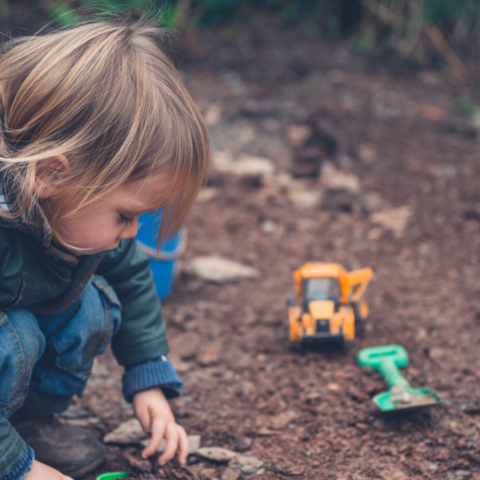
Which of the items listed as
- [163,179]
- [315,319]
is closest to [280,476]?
[315,319]

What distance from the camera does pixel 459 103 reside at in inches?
168

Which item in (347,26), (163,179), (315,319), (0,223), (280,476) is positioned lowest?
(280,476)

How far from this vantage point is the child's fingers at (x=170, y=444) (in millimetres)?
1325

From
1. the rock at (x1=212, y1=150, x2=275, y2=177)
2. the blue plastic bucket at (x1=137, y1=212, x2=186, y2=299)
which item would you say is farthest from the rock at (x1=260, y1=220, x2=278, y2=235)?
the blue plastic bucket at (x1=137, y1=212, x2=186, y2=299)

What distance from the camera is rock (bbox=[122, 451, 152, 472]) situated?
1.39 m

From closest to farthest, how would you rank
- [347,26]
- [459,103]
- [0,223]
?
[0,223]
[459,103]
[347,26]

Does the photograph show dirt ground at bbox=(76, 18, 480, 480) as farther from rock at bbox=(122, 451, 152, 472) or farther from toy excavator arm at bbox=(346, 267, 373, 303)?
toy excavator arm at bbox=(346, 267, 373, 303)

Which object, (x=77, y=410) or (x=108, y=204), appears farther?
(x=77, y=410)

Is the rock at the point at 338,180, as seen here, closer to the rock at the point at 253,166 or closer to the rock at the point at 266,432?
the rock at the point at 253,166

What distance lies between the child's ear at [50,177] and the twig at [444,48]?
4.67m

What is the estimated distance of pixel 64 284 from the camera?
124 cm

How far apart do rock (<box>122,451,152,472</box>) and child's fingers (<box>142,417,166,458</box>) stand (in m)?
0.06

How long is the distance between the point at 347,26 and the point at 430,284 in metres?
3.97

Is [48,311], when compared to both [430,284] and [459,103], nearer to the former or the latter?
[430,284]
